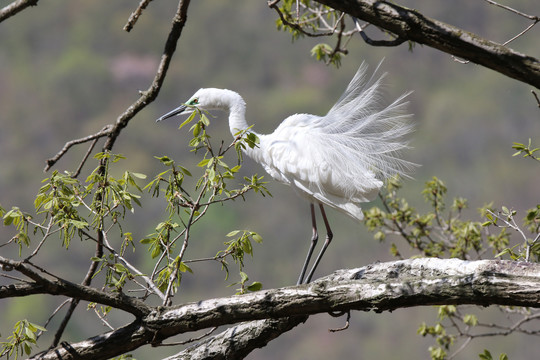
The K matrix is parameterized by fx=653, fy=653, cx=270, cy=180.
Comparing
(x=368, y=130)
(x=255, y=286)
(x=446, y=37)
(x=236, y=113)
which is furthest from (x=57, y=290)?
(x=368, y=130)

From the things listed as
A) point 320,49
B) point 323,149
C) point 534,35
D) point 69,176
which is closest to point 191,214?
point 69,176

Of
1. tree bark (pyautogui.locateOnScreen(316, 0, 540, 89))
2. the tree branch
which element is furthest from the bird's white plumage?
tree bark (pyautogui.locateOnScreen(316, 0, 540, 89))

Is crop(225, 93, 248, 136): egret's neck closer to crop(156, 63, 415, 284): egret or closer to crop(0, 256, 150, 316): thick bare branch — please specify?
crop(156, 63, 415, 284): egret

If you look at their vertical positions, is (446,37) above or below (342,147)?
below

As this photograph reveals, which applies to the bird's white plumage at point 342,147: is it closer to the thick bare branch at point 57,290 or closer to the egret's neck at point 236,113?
the egret's neck at point 236,113

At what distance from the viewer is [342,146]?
10.8 feet

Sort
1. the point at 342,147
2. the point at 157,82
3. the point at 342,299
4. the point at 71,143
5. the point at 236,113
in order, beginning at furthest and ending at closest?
the point at 236,113
the point at 342,147
the point at 157,82
the point at 71,143
the point at 342,299

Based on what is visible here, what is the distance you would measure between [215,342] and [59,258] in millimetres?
11537

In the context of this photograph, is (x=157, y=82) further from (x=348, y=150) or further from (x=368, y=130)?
(x=368, y=130)

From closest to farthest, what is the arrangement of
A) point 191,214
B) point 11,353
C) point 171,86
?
point 11,353
point 191,214
point 171,86

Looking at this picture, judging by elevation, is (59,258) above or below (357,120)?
above

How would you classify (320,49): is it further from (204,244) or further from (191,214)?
(204,244)

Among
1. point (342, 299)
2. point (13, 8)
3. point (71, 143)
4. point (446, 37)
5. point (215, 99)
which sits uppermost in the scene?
point (215, 99)

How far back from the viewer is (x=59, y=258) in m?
13.1
